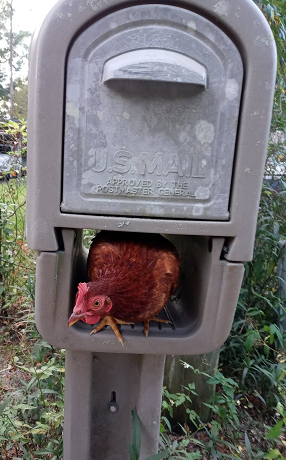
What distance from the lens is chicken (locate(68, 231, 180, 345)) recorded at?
1.08 metres

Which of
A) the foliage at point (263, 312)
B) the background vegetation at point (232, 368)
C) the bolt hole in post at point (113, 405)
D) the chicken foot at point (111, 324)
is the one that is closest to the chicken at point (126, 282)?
the chicken foot at point (111, 324)

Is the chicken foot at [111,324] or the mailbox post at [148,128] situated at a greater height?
the mailbox post at [148,128]

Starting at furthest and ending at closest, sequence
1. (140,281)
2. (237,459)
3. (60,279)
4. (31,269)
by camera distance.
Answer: (31,269) < (237,459) < (140,281) < (60,279)

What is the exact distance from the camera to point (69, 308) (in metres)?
1.09

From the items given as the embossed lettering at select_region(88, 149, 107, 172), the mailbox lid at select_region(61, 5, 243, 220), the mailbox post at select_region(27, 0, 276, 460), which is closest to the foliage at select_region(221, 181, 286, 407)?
the mailbox post at select_region(27, 0, 276, 460)

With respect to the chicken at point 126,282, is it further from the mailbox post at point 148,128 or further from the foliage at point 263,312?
the foliage at point 263,312

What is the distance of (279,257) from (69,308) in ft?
5.54

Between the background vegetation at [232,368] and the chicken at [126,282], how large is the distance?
2.29ft

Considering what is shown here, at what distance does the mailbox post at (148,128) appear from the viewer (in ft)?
2.86

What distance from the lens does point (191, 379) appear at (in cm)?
191

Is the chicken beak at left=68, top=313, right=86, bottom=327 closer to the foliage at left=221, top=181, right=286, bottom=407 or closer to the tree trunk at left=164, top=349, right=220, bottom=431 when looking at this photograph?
the tree trunk at left=164, top=349, right=220, bottom=431

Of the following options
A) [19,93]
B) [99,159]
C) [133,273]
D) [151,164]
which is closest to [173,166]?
[151,164]

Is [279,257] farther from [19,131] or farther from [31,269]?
[19,131]

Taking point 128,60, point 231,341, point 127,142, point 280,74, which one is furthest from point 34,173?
point 280,74
